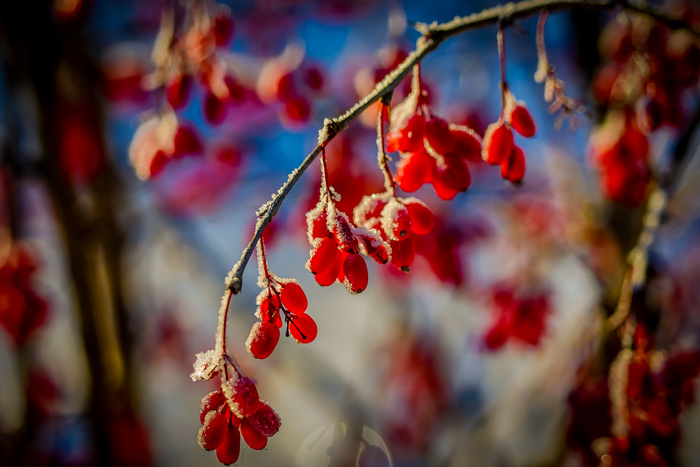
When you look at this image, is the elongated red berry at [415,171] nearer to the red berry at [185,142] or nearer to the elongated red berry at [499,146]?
the elongated red berry at [499,146]

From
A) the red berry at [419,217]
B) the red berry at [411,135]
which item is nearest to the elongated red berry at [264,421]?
the red berry at [419,217]

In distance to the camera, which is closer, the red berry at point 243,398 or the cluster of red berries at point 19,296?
the red berry at point 243,398

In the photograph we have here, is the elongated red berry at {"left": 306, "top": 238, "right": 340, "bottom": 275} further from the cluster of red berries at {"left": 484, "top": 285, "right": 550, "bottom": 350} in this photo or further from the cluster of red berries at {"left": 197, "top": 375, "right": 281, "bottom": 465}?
the cluster of red berries at {"left": 484, "top": 285, "right": 550, "bottom": 350}

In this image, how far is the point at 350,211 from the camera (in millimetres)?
1700

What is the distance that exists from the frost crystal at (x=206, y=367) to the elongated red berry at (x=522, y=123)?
26.7 inches

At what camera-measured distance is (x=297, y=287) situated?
2.33 ft

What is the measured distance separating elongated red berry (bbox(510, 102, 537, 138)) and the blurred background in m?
0.15

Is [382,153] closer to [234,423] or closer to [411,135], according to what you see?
[411,135]

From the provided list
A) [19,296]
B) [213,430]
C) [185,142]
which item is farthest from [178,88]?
[19,296]

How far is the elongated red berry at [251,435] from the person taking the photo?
0.67 m

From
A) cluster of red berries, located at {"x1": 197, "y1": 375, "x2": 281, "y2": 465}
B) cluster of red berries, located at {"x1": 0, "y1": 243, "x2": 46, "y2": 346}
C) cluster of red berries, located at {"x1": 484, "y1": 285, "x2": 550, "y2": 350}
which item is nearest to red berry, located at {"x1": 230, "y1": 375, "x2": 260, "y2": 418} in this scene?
cluster of red berries, located at {"x1": 197, "y1": 375, "x2": 281, "y2": 465}

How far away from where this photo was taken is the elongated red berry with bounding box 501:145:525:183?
0.86 meters

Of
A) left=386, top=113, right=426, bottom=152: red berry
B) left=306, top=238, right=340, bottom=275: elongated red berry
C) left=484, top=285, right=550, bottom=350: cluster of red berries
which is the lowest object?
left=484, top=285, right=550, bottom=350: cluster of red berries

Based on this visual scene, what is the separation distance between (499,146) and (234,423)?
678 millimetres
